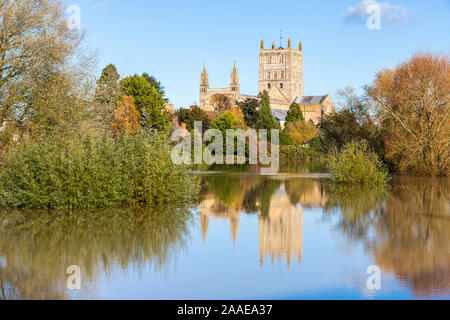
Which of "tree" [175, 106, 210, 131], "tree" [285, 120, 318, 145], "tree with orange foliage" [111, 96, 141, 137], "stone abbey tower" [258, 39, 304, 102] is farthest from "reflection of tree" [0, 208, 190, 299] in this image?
"stone abbey tower" [258, 39, 304, 102]

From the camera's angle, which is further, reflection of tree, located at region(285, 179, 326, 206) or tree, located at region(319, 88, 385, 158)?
tree, located at region(319, 88, 385, 158)

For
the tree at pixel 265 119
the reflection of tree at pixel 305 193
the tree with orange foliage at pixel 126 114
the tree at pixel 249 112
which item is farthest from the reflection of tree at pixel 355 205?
the tree at pixel 249 112

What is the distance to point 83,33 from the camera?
22.0 metres

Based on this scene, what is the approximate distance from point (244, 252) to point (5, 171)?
29.4 ft

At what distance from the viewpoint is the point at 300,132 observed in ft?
282

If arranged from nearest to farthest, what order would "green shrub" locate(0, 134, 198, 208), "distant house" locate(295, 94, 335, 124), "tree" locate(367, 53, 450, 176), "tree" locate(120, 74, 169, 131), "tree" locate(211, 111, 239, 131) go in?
"green shrub" locate(0, 134, 198, 208) → "tree" locate(367, 53, 450, 176) → "tree" locate(120, 74, 169, 131) → "tree" locate(211, 111, 239, 131) → "distant house" locate(295, 94, 335, 124)

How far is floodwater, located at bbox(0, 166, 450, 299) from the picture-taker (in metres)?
8.30

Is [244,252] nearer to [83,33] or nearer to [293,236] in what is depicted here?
[293,236]

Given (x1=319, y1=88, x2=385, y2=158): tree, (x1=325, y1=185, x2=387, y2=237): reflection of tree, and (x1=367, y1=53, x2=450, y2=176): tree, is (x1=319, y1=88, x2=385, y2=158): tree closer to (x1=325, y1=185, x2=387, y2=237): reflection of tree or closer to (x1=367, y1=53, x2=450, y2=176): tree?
(x1=367, y1=53, x2=450, y2=176): tree

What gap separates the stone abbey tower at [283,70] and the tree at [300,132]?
273 ft

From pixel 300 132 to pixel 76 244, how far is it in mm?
75820

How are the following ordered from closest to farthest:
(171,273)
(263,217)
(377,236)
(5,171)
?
(171,273), (377,236), (263,217), (5,171)

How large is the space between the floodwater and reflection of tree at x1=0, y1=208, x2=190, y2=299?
0.02m
